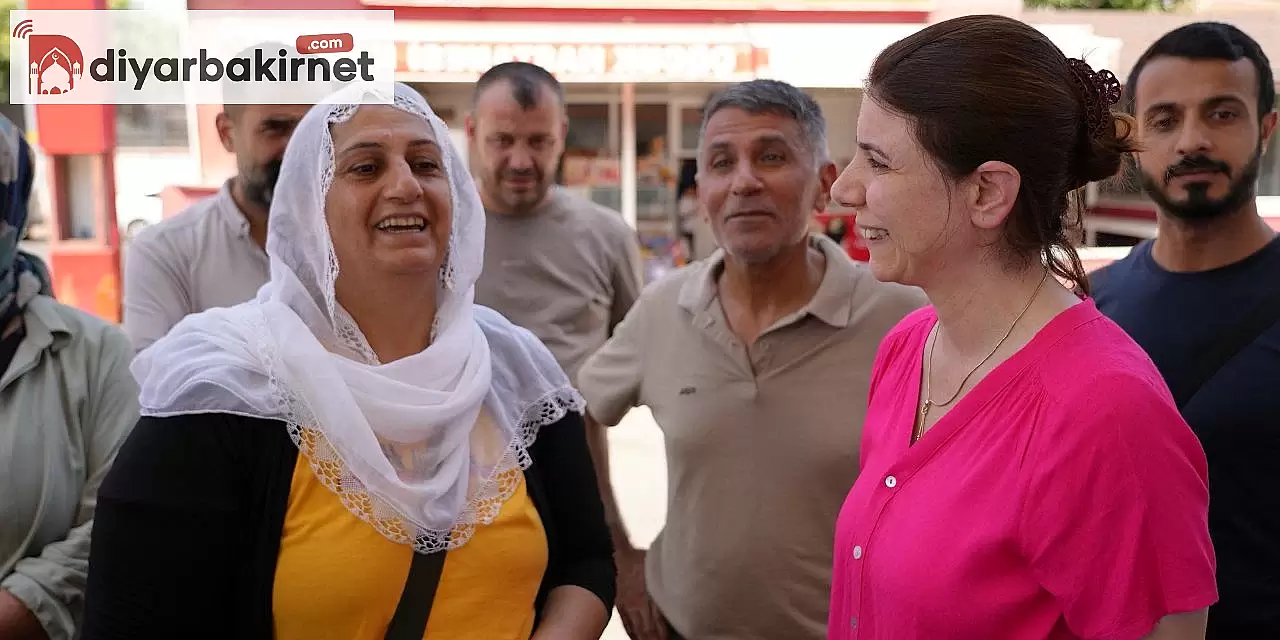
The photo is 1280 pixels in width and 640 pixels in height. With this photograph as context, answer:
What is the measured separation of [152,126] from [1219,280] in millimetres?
8543

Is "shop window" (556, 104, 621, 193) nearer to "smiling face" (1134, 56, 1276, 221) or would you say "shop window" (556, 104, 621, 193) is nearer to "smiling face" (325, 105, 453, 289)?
"smiling face" (1134, 56, 1276, 221)

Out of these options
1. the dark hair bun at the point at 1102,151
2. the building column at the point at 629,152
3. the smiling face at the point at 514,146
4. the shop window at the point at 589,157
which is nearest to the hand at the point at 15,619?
the smiling face at the point at 514,146

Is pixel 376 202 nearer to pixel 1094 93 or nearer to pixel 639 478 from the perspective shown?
pixel 1094 93

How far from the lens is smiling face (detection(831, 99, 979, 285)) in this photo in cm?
129

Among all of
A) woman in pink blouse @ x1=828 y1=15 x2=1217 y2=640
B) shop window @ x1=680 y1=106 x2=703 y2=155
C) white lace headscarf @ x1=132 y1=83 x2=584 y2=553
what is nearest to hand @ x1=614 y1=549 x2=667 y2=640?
white lace headscarf @ x1=132 y1=83 x2=584 y2=553

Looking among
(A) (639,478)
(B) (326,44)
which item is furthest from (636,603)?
(A) (639,478)

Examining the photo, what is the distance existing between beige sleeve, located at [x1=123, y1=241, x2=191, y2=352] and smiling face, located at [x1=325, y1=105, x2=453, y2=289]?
4.14 ft

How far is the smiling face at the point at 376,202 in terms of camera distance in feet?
5.35

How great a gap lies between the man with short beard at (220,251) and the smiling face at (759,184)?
4.26ft

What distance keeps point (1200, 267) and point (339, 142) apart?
6.02 ft

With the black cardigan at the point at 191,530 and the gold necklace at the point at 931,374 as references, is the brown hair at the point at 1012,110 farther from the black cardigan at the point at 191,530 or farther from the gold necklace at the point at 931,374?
the black cardigan at the point at 191,530

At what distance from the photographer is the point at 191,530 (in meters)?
1.40

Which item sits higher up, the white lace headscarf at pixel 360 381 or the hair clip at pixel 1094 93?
the hair clip at pixel 1094 93

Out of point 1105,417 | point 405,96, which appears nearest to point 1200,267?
point 1105,417
